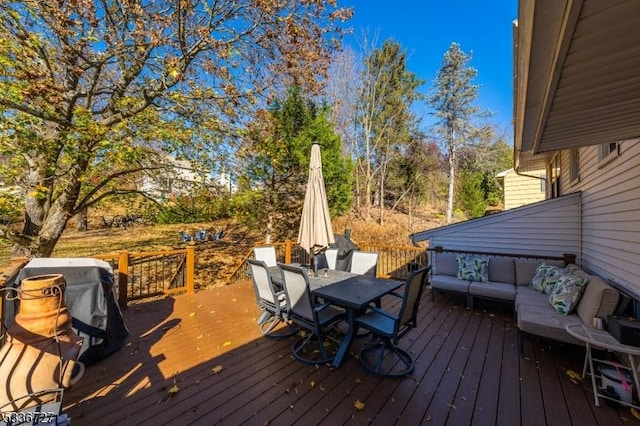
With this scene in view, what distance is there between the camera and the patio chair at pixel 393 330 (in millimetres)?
2805

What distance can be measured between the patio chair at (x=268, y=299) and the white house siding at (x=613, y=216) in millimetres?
3889

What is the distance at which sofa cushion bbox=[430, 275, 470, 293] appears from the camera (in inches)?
191

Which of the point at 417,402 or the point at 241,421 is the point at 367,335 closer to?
the point at 417,402

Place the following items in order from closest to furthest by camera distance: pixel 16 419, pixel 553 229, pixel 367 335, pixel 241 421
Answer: pixel 16 419 < pixel 241 421 < pixel 367 335 < pixel 553 229

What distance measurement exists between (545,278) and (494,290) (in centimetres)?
75

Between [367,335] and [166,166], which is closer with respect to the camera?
[367,335]

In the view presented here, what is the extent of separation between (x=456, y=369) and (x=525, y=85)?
109 inches

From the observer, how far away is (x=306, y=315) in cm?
310

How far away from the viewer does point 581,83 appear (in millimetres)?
1469

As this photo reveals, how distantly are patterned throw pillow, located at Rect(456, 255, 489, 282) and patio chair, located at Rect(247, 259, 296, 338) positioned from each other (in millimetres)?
3411

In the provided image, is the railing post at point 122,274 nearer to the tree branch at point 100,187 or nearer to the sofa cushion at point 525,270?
the tree branch at point 100,187

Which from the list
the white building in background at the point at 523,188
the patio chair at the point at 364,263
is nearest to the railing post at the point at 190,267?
the patio chair at the point at 364,263

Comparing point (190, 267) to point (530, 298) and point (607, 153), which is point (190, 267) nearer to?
point (530, 298)

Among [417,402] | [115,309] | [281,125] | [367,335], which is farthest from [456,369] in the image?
[281,125]
